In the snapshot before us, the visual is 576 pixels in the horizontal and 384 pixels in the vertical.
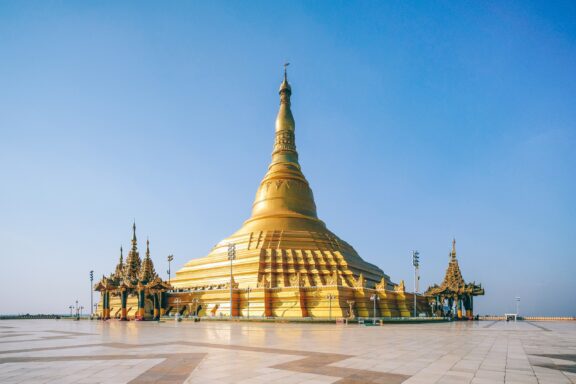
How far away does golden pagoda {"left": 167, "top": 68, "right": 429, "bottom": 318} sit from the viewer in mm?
47438

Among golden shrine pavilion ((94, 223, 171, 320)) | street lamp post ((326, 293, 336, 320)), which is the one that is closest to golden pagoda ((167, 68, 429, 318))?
street lamp post ((326, 293, 336, 320))

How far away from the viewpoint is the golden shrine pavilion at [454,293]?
5781 cm

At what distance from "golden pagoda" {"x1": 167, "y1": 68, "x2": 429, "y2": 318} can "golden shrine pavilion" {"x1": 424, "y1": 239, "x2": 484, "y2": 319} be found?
2.38 m

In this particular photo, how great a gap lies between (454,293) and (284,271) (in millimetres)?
24611

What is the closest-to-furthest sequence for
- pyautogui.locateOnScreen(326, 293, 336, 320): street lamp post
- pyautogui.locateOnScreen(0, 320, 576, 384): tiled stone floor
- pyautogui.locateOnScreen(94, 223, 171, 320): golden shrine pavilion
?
pyautogui.locateOnScreen(0, 320, 576, 384): tiled stone floor < pyautogui.locateOnScreen(326, 293, 336, 320): street lamp post < pyautogui.locateOnScreen(94, 223, 171, 320): golden shrine pavilion

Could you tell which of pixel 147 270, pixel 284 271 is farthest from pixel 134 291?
pixel 284 271

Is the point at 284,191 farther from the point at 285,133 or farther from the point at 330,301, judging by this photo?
the point at 330,301

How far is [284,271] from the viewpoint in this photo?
177ft

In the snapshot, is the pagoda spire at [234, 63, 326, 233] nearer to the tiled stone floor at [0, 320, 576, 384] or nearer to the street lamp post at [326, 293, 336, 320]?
the street lamp post at [326, 293, 336, 320]

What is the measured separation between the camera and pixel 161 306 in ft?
186

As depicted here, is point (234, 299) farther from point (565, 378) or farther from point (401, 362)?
point (565, 378)

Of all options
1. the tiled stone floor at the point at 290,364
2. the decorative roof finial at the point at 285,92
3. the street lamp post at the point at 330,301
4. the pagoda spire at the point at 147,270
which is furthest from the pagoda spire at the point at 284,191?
the tiled stone floor at the point at 290,364

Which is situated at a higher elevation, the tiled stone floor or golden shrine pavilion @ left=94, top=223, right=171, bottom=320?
the tiled stone floor

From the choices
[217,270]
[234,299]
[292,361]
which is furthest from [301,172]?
[292,361]
